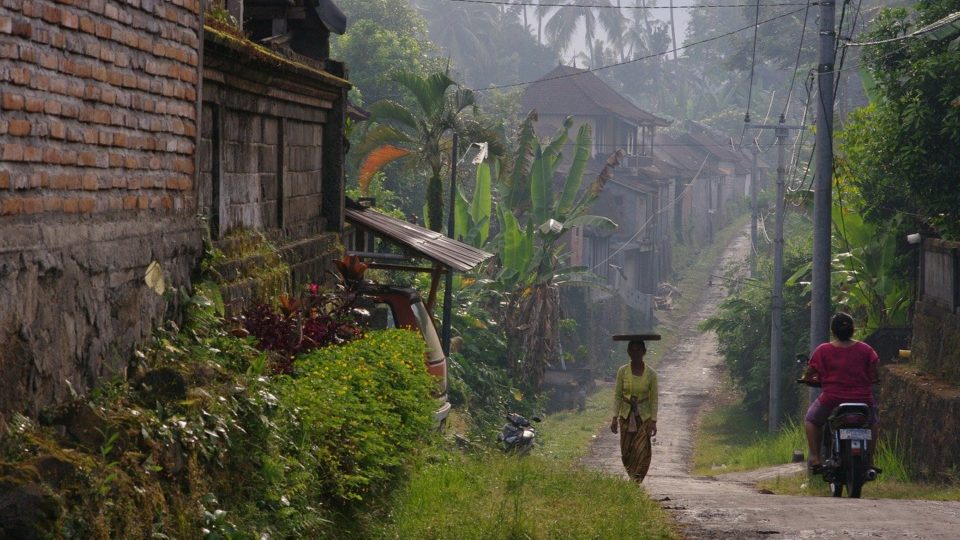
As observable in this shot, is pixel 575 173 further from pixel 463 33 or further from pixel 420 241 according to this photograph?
pixel 463 33

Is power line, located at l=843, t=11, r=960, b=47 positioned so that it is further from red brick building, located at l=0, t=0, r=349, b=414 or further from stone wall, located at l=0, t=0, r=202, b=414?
stone wall, located at l=0, t=0, r=202, b=414

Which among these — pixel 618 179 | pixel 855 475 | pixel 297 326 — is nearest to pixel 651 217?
pixel 618 179

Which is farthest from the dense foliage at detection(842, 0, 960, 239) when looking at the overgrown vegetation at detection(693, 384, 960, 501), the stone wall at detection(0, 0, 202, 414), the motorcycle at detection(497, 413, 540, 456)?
the stone wall at detection(0, 0, 202, 414)

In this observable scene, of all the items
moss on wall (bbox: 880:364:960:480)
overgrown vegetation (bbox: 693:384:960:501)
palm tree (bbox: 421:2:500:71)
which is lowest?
overgrown vegetation (bbox: 693:384:960:501)

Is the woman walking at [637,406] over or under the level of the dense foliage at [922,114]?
under

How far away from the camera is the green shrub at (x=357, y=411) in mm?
7000

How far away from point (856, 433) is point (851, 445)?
0.43 feet

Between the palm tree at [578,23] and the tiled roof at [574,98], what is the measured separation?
29945 millimetres

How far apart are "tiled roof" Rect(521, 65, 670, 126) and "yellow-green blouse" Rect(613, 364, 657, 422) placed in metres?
45.2

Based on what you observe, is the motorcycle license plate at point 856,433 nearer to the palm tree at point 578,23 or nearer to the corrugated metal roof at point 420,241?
the corrugated metal roof at point 420,241

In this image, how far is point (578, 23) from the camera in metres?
94.6

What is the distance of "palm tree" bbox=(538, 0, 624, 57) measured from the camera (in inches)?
3605

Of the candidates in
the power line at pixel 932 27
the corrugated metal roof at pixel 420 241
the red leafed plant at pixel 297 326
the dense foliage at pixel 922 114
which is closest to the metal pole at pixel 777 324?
the dense foliage at pixel 922 114

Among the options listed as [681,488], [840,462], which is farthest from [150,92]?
[681,488]
